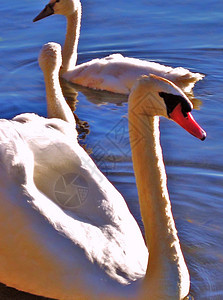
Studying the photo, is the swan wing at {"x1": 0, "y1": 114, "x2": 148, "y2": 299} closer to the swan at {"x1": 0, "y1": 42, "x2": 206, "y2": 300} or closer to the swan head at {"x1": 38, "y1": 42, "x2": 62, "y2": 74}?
the swan at {"x1": 0, "y1": 42, "x2": 206, "y2": 300}

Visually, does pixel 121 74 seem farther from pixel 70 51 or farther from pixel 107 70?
pixel 70 51

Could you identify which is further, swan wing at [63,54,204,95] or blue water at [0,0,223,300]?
swan wing at [63,54,204,95]

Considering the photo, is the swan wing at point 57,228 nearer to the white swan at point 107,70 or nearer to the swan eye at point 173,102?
the swan eye at point 173,102

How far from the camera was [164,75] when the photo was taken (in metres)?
8.29

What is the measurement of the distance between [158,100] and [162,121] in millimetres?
3680

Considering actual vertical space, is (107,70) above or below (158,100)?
below

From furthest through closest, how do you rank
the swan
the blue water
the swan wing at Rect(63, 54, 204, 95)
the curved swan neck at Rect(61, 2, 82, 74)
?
the curved swan neck at Rect(61, 2, 82, 74)
the swan wing at Rect(63, 54, 204, 95)
the blue water
the swan

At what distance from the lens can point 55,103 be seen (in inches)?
287

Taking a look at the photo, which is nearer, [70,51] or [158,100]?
[158,100]

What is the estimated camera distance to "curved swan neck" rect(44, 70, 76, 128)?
7.22m

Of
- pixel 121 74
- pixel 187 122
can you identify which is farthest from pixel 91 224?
pixel 121 74

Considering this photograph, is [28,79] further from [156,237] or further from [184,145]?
[156,237]

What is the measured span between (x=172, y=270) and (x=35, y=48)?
20.4 feet

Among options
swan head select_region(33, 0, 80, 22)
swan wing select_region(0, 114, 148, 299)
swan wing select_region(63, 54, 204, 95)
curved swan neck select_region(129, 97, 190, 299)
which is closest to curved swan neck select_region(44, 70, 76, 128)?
swan wing select_region(63, 54, 204, 95)
